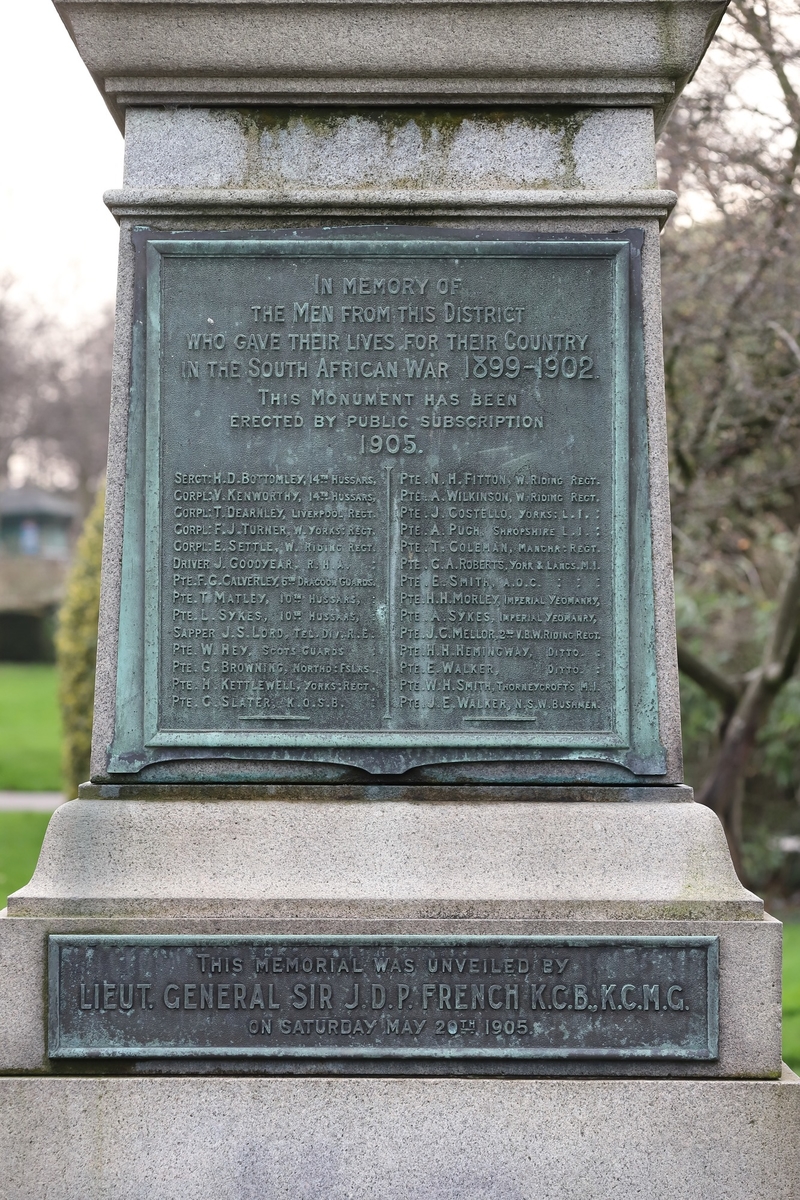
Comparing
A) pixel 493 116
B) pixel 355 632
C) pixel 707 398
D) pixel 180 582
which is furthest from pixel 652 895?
pixel 707 398

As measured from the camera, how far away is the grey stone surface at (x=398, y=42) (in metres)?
4.43

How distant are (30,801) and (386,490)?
15125mm

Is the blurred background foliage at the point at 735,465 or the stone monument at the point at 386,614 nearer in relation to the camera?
the stone monument at the point at 386,614

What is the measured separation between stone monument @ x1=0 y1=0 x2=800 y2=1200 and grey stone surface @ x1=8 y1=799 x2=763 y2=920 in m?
0.01

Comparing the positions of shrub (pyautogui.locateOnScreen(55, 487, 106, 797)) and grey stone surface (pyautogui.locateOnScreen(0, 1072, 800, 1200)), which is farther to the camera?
shrub (pyautogui.locateOnScreen(55, 487, 106, 797))

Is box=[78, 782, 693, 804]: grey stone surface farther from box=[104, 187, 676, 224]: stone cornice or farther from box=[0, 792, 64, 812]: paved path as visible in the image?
box=[0, 792, 64, 812]: paved path

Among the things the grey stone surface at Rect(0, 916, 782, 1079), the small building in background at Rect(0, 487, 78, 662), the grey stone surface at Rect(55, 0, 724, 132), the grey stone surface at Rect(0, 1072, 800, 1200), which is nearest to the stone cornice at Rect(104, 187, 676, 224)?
the grey stone surface at Rect(55, 0, 724, 132)

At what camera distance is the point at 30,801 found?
1853 centimetres

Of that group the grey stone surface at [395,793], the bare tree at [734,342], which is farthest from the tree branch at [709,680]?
the grey stone surface at [395,793]

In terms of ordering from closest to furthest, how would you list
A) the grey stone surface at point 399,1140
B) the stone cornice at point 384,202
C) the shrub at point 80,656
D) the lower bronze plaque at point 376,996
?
the grey stone surface at point 399,1140, the lower bronze plaque at point 376,996, the stone cornice at point 384,202, the shrub at point 80,656

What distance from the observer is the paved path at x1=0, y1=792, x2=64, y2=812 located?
1740cm

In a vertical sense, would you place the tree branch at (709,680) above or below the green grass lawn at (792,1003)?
above

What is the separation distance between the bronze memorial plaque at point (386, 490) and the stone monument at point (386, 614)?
12mm

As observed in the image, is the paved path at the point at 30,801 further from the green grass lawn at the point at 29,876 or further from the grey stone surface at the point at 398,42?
the grey stone surface at the point at 398,42
